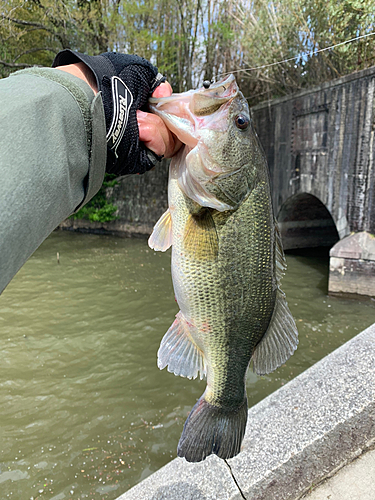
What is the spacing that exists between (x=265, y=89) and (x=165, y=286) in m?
9.97

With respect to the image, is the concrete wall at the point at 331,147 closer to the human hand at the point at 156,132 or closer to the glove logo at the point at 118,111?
the human hand at the point at 156,132

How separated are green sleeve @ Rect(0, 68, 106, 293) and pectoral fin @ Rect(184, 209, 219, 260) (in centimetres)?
52

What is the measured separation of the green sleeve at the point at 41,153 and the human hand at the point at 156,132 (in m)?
0.32

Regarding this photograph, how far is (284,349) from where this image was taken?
74.5 inches

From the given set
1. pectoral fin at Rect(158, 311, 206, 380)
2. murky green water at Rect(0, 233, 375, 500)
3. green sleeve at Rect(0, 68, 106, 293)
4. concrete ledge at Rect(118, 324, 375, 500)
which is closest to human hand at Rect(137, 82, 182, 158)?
green sleeve at Rect(0, 68, 106, 293)

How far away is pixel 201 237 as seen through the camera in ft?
5.73

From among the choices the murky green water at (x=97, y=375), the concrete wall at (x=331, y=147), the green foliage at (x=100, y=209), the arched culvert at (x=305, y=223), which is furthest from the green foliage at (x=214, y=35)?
the murky green water at (x=97, y=375)

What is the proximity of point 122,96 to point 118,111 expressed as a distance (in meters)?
0.08

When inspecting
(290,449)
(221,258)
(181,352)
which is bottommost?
(290,449)

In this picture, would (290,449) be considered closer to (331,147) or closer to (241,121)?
(241,121)

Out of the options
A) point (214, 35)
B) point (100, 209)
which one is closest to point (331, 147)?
point (214, 35)

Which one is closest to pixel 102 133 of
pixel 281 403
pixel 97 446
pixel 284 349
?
pixel 284 349

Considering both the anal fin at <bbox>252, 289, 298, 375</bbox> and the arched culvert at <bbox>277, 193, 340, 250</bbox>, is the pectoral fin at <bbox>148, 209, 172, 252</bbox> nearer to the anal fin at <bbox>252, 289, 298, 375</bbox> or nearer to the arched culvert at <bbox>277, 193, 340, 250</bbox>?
the anal fin at <bbox>252, 289, 298, 375</bbox>

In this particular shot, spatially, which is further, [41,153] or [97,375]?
[97,375]
